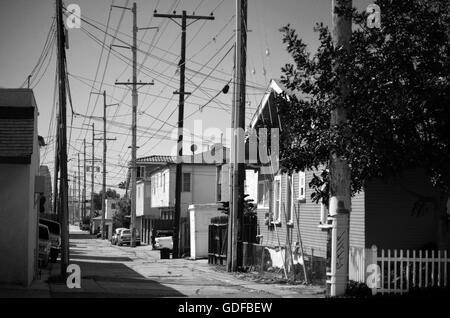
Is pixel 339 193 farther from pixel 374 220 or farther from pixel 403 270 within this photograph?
pixel 374 220

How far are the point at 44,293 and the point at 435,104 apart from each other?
10.7 m

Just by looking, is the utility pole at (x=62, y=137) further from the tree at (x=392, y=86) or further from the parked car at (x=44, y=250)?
the tree at (x=392, y=86)

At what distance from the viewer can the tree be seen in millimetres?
14711

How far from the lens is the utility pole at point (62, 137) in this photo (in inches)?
881

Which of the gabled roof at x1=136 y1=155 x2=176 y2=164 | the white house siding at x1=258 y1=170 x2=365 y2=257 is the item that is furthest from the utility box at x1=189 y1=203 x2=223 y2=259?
the gabled roof at x1=136 y1=155 x2=176 y2=164

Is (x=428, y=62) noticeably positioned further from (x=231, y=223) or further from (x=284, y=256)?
(x=231, y=223)

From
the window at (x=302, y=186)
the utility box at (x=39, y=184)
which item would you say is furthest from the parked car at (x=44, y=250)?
the window at (x=302, y=186)

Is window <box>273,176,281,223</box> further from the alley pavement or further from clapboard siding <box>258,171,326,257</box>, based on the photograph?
the alley pavement

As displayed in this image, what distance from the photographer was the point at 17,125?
19000 millimetres

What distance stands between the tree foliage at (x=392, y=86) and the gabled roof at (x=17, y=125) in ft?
24.5

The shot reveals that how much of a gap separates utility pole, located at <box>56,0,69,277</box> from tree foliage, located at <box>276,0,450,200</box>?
9.70 meters

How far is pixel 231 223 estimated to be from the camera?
2645 cm

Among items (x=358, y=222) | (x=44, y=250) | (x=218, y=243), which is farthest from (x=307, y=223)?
(x=44, y=250)
